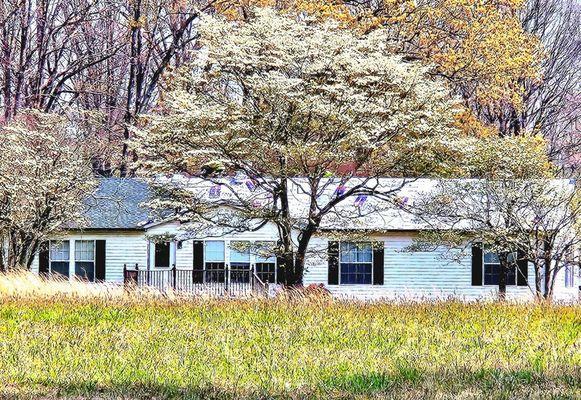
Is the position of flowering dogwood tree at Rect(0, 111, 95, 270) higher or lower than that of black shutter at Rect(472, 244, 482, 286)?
higher

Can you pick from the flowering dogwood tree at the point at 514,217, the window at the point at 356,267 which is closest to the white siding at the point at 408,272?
the window at the point at 356,267

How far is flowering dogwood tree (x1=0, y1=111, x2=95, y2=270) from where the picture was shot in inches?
1096

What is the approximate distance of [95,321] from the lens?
14711mm

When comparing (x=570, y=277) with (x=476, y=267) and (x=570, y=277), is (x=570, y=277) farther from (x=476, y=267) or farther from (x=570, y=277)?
(x=476, y=267)

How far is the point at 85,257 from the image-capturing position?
33.7 metres

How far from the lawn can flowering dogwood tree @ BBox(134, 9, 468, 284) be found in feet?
22.9

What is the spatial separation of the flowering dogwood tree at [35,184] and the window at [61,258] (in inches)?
152

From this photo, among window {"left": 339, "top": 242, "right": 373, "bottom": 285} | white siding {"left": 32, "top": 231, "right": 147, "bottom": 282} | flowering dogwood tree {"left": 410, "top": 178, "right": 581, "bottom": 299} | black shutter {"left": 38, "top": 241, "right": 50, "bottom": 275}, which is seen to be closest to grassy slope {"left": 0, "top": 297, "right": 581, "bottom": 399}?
flowering dogwood tree {"left": 410, "top": 178, "right": 581, "bottom": 299}

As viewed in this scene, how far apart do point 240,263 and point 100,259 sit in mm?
5240

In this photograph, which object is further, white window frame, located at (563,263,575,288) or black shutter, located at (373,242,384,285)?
white window frame, located at (563,263,575,288)

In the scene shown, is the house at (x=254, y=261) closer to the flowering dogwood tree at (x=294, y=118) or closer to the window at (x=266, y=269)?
the window at (x=266, y=269)

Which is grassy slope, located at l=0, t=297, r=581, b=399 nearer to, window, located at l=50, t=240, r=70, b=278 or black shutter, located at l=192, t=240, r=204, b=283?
black shutter, located at l=192, t=240, r=204, b=283

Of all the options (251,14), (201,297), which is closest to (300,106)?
(201,297)

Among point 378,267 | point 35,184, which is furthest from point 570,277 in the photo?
point 35,184
